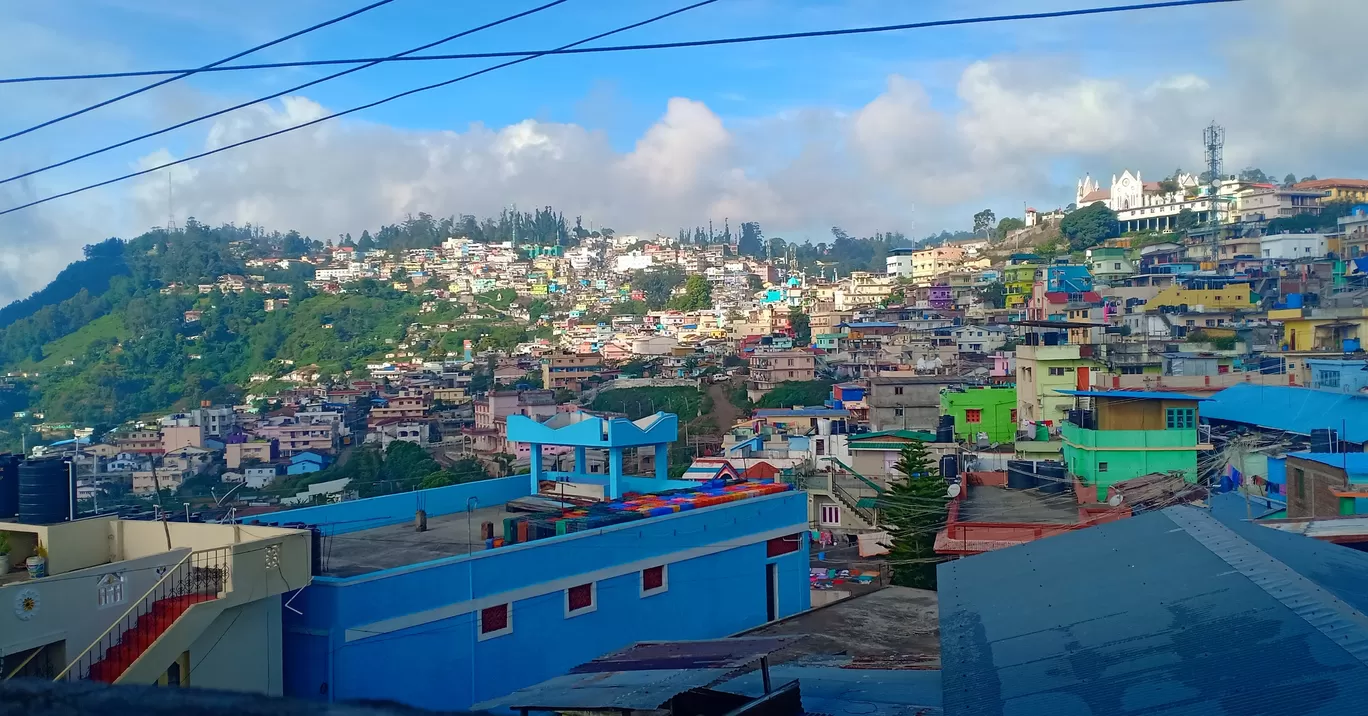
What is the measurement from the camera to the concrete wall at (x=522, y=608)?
19.2 feet

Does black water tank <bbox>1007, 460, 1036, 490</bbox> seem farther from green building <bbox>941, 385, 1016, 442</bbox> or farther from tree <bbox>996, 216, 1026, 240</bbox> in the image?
tree <bbox>996, 216, 1026, 240</bbox>

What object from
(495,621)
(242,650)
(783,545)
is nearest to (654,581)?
(495,621)

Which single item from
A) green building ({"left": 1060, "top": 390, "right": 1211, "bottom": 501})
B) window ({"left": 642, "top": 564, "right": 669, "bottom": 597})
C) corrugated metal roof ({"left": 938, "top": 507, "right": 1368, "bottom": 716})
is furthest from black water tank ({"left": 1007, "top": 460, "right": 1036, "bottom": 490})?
corrugated metal roof ({"left": 938, "top": 507, "right": 1368, "bottom": 716})

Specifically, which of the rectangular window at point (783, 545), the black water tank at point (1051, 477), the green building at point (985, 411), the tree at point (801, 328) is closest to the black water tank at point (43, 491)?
the rectangular window at point (783, 545)

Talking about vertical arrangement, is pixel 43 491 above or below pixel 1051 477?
above

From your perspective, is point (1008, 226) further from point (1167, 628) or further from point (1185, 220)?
point (1167, 628)

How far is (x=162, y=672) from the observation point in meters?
5.02

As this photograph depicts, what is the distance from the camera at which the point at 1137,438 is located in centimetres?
1372

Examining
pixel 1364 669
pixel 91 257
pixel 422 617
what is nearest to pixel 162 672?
pixel 422 617

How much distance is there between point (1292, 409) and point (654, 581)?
13.2m

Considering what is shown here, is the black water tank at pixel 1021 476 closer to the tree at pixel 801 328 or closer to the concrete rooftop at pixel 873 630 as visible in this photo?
the concrete rooftop at pixel 873 630

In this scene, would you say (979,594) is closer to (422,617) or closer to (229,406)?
(422,617)

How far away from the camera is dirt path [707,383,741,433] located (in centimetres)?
3184

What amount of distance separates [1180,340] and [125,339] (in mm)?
47613
